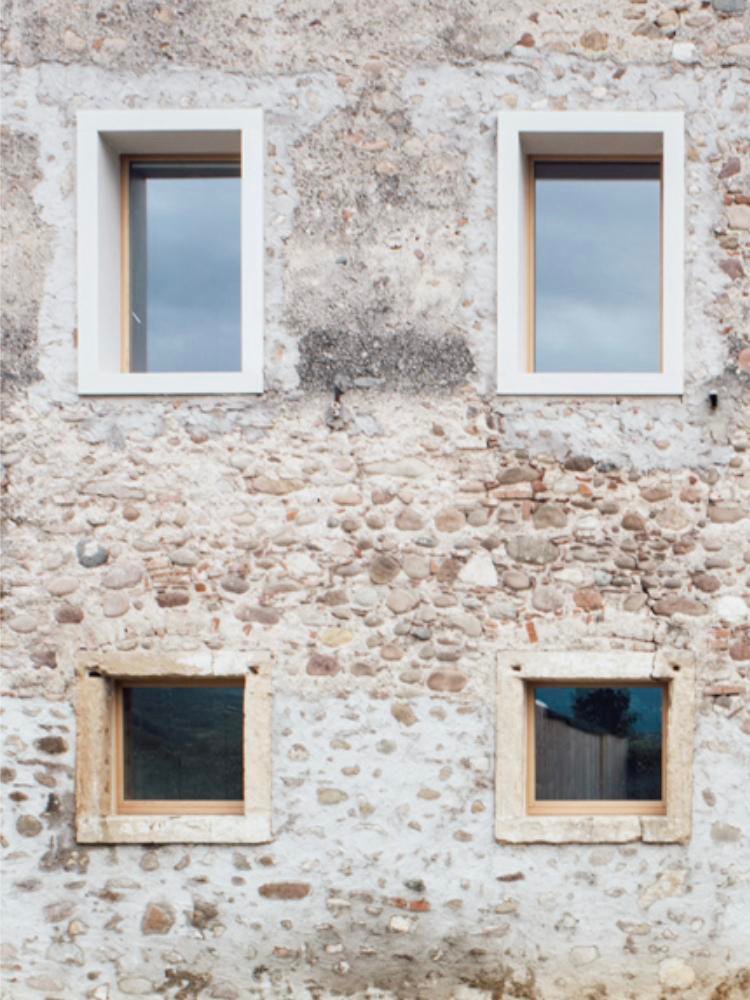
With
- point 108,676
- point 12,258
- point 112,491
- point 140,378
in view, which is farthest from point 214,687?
point 12,258

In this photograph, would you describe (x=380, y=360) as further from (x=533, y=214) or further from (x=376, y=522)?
(x=533, y=214)

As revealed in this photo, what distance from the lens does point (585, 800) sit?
216 inches

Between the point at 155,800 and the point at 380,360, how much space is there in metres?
2.70

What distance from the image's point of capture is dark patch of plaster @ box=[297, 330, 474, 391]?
542cm

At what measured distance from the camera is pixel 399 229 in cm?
544

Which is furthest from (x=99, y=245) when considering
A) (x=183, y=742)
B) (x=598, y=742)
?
(x=598, y=742)

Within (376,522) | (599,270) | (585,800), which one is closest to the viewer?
(376,522)

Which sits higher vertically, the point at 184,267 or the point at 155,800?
the point at 184,267

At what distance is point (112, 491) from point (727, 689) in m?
3.42

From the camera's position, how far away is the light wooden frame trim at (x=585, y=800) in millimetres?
5410

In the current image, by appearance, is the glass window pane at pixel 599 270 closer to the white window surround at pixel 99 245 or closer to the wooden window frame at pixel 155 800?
the white window surround at pixel 99 245

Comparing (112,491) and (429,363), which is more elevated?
(429,363)

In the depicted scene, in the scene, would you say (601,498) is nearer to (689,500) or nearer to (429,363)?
(689,500)

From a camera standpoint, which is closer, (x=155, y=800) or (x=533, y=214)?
(x=155, y=800)
